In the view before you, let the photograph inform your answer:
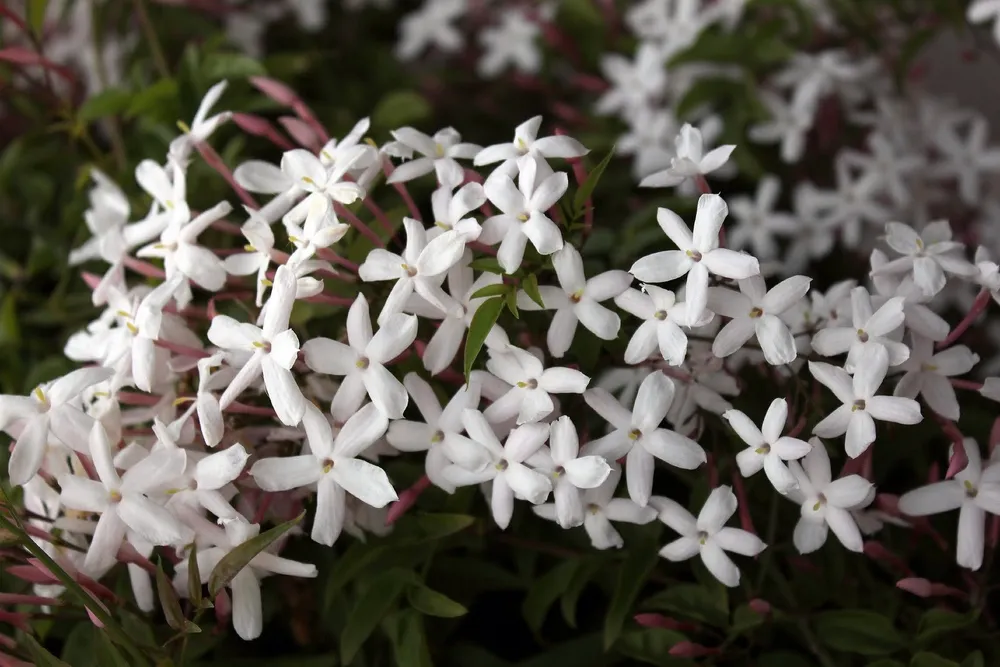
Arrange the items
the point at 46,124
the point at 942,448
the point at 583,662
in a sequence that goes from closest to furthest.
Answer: the point at 583,662 → the point at 942,448 → the point at 46,124

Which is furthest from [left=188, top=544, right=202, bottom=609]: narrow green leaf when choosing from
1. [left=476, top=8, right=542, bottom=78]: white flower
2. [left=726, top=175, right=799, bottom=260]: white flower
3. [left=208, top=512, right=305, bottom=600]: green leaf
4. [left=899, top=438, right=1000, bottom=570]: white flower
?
[left=476, top=8, right=542, bottom=78]: white flower

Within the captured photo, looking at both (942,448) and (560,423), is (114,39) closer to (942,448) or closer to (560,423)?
(560,423)

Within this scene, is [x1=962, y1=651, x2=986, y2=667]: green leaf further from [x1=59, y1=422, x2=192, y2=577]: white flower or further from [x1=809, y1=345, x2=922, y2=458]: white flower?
[x1=59, y1=422, x2=192, y2=577]: white flower

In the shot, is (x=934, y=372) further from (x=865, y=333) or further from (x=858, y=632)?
(x=858, y=632)

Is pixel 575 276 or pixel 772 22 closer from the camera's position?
pixel 575 276

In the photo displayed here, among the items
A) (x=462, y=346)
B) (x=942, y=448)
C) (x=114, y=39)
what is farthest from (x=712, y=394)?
(x=114, y=39)

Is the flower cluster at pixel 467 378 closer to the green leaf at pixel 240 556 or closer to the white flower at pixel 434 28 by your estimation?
the green leaf at pixel 240 556
